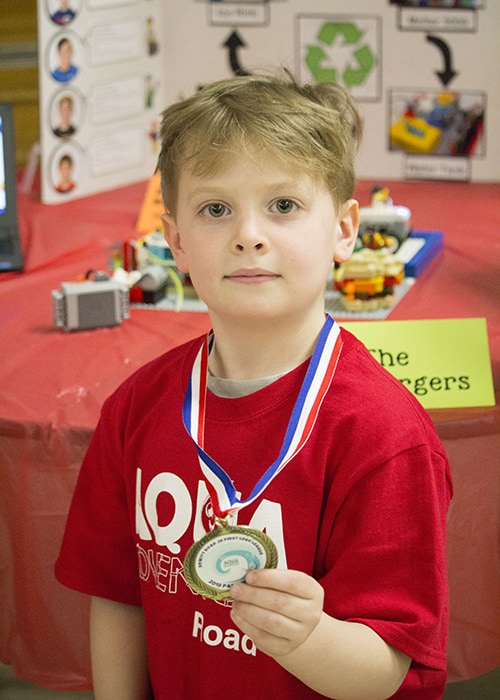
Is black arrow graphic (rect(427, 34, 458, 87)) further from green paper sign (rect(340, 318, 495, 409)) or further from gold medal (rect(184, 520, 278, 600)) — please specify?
gold medal (rect(184, 520, 278, 600))

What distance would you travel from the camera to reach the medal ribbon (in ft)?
2.60

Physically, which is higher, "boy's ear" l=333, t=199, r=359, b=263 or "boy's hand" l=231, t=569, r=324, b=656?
"boy's ear" l=333, t=199, r=359, b=263

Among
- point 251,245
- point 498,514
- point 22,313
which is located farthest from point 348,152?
point 22,313

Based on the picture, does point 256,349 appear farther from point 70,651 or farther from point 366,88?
point 366,88

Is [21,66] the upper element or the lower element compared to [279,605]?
upper

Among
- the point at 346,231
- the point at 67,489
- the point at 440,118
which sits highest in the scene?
the point at 346,231

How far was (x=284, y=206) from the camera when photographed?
2.70 feet

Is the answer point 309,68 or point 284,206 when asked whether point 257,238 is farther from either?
point 309,68

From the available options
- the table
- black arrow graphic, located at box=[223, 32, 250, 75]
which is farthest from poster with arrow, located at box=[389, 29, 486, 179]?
the table

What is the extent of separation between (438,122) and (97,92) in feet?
2.65

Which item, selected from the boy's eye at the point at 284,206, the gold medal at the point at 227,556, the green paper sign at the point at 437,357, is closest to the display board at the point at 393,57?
the green paper sign at the point at 437,357

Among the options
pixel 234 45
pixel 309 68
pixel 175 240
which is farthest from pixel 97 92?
pixel 175 240

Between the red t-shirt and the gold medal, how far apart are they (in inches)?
3.3

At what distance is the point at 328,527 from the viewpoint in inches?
32.6
